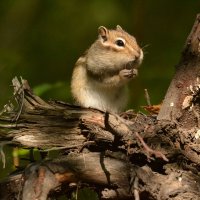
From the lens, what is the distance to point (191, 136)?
2.62m

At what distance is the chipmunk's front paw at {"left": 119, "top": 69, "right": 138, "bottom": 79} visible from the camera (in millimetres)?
3802

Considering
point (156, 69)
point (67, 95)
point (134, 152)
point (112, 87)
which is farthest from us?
point (156, 69)

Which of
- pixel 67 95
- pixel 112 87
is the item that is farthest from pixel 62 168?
pixel 67 95

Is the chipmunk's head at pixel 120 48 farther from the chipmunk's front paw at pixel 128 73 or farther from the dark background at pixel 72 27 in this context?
the dark background at pixel 72 27

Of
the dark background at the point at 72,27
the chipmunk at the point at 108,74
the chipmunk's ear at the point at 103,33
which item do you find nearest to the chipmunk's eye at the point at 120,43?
the chipmunk at the point at 108,74

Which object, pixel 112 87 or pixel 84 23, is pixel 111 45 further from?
pixel 84 23

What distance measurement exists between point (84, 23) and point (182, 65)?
3596 millimetres

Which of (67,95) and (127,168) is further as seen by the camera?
(67,95)

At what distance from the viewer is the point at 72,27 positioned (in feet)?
20.7

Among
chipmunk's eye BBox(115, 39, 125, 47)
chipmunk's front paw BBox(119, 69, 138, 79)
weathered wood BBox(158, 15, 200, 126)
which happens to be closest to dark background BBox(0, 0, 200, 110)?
chipmunk's eye BBox(115, 39, 125, 47)

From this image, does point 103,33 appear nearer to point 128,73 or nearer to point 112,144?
point 128,73

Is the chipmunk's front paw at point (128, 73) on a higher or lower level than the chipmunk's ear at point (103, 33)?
lower

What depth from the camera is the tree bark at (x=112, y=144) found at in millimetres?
2307

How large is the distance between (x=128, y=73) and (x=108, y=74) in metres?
0.30
